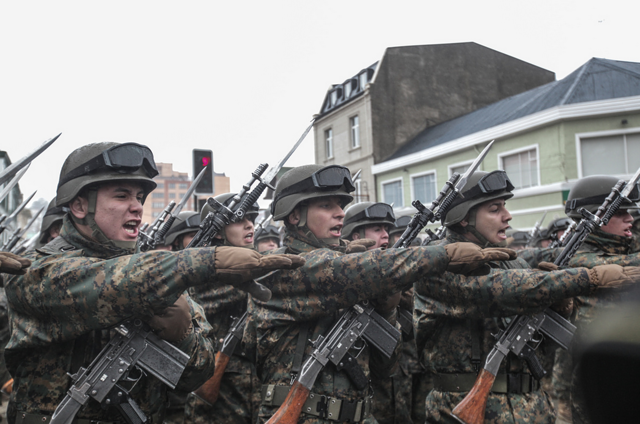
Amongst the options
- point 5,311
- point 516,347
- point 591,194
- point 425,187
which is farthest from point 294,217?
point 425,187

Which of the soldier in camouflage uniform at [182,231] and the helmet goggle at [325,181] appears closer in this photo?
the helmet goggle at [325,181]

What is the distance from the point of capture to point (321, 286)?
129 inches

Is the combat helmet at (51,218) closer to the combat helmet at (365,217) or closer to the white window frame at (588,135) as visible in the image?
the combat helmet at (365,217)

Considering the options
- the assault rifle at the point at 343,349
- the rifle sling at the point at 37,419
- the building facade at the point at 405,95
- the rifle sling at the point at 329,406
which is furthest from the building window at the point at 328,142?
the rifle sling at the point at 37,419

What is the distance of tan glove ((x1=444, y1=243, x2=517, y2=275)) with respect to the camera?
290cm

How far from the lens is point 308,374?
3.26 m

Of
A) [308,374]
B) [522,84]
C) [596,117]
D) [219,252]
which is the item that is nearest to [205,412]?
[308,374]

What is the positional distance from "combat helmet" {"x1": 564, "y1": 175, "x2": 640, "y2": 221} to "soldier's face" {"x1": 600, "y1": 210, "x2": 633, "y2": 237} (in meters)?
0.32

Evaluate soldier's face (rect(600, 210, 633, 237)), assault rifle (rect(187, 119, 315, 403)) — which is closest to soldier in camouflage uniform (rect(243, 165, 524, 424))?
assault rifle (rect(187, 119, 315, 403))

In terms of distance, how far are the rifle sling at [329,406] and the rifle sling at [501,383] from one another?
79 cm

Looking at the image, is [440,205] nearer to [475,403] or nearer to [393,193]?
[475,403]

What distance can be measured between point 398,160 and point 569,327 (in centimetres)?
2234

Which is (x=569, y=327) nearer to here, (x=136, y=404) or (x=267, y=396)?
(x=267, y=396)

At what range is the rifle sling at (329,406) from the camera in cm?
325
